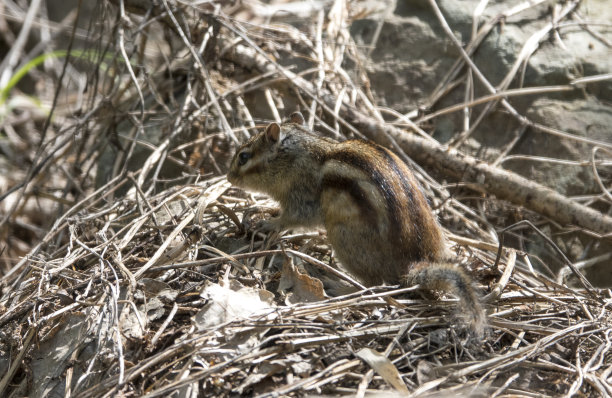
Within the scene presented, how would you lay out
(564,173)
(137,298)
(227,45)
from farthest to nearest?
(227,45), (564,173), (137,298)

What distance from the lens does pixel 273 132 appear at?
415cm

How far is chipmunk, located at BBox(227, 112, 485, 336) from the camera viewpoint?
3455 mm

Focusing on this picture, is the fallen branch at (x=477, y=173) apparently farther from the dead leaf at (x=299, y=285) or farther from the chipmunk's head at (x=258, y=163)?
the dead leaf at (x=299, y=285)

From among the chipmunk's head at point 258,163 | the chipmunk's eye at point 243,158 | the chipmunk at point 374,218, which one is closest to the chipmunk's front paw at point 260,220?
the chipmunk at point 374,218

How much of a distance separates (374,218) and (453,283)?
1.93ft

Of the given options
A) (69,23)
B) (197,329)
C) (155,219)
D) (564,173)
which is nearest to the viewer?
(197,329)

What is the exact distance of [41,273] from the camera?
355 cm

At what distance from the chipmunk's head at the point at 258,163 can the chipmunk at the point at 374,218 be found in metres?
0.29

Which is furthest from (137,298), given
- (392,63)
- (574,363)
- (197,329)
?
(392,63)

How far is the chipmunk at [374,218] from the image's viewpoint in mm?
3455

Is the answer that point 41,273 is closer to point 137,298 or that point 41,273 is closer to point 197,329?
point 137,298

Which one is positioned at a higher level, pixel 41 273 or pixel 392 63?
pixel 392 63

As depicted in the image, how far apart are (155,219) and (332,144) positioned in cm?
118

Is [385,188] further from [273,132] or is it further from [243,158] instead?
[243,158]
